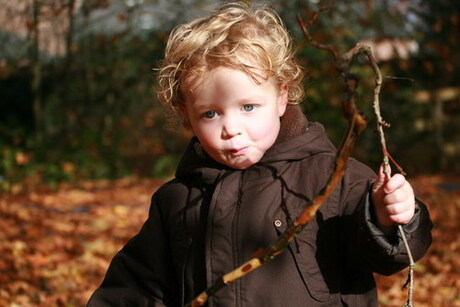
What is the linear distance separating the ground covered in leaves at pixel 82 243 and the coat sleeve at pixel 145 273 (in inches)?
85.8

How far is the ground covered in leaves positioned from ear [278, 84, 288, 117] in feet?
7.91

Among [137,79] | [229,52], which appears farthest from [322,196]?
[137,79]

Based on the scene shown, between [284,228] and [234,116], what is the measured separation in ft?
1.22

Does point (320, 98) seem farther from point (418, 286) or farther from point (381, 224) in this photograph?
point (381, 224)

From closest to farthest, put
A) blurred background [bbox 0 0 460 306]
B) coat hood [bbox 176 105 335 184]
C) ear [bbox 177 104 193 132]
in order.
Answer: coat hood [bbox 176 105 335 184] < ear [bbox 177 104 193 132] < blurred background [bbox 0 0 460 306]

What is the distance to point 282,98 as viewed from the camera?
89.1 inches

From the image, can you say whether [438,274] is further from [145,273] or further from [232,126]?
[232,126]

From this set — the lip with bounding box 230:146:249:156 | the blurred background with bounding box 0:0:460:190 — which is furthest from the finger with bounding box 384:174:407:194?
the blurred background with bounding box 0:0:460:190

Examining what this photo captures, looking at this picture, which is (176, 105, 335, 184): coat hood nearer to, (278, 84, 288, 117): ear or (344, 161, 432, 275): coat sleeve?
(278, 84, 288, 117): ear

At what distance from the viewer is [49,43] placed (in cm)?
1182

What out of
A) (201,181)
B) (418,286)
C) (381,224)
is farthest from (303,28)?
(418,286)

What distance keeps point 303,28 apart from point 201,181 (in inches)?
34.4

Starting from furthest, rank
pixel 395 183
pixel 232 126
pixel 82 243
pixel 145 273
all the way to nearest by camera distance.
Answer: pixel 82 243 < pixel 145 273 < pixel 232 126 < pixel 395 183

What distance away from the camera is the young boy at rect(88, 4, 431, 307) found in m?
2.08
